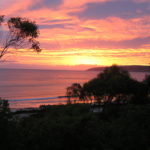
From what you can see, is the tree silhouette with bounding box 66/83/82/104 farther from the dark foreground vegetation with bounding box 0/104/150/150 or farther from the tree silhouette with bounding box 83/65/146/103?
the dark foreground vegetation with bounding box 0/104/150/150

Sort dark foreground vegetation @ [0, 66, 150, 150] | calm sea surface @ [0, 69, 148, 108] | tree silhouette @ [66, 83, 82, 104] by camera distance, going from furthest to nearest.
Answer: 1. calm sea surface @ [0, 69, 148, 108]
2. tree silhouette @ [66, 83, 82, 104]
3. dark foreground vegetation @ [0, 66, 150, 150]

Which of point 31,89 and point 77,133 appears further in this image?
point 31,89

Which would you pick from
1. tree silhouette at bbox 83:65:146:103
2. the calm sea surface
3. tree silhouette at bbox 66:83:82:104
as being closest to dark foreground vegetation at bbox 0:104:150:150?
tree silhouette at bbox 83:65:146:103

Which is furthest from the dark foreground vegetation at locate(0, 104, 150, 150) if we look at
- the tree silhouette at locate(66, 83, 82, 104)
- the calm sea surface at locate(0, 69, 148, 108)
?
the calm sea surface at locate(0, 69, 148, 108)

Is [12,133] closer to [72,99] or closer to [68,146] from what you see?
[68,146]

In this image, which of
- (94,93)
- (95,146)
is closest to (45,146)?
(95,146)

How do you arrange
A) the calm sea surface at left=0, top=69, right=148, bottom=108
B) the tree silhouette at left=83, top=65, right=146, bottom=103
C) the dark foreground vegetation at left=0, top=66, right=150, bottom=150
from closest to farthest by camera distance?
the dark foreground vegetation at left=0, top=66, right=150, bottom=150
the tree silhouette at left=83, top=65, right=146, bottom=103
the calm sea surface at left=0, top=69, right=148, bottom=108

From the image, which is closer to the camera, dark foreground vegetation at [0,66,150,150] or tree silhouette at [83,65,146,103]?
Result: dark foreground vegetation at [0,66,150,150]

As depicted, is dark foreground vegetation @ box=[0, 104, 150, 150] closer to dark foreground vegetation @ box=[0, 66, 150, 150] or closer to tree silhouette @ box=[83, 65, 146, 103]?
dark foreground vegetation @ box=[0, 66, 150, 150]

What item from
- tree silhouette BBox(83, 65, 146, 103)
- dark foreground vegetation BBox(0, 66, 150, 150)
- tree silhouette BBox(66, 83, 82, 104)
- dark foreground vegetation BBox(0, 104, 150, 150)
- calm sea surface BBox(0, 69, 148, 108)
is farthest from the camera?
calm sea surface BBox(0, 69, 148, 108)

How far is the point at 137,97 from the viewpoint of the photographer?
18516 millimetres

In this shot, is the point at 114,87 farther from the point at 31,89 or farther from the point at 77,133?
the point at 31,89

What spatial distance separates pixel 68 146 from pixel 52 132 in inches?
27.4

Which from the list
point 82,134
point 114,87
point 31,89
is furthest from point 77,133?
point 31,89
